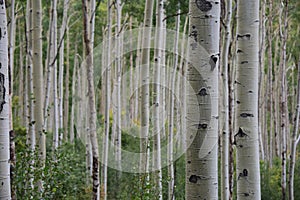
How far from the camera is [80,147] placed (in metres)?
14.5

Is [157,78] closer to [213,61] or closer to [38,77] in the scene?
[38,77]

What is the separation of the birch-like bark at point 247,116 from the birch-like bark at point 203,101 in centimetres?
119

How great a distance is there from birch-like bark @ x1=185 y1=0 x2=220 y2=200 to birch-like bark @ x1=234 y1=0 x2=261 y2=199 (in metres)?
1.19

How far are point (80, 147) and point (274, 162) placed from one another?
613 cm

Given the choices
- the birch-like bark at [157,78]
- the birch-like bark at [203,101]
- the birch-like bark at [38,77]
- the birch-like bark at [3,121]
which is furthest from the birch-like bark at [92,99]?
the birch-like bark at [203,101]

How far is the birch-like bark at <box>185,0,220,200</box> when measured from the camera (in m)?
2.62

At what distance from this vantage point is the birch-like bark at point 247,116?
3.77 metres

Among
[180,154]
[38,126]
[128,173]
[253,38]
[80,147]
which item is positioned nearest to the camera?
[253,38]

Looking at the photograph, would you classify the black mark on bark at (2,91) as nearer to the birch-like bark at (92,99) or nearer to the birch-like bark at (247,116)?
the birch-like bark at (247,116)

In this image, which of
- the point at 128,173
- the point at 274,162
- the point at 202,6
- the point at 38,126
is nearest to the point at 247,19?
the point at 202,6

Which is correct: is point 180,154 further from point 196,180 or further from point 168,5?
point 196,180

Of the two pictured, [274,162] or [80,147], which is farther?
[80,147]

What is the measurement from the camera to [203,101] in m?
2.62

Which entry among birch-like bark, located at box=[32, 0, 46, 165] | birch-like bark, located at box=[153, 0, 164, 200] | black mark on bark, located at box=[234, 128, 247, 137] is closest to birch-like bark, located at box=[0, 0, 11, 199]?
black mark on bark, located at box=[234, 128, 247, 137]
